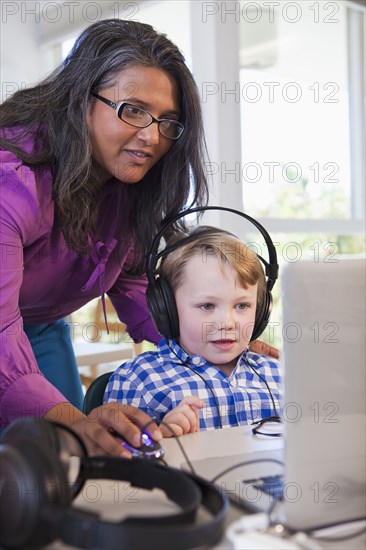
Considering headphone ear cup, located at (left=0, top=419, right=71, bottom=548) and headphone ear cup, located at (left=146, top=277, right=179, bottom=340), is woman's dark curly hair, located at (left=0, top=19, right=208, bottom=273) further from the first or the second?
headphone ear cup, located at (left=0, top=419, right=71, bottom=548)

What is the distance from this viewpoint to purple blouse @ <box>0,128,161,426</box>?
105cm

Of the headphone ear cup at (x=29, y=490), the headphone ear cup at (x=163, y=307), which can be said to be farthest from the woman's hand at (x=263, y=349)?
the headphone ear cup at (x=29, y=490)

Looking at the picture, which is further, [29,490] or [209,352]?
[209,352]

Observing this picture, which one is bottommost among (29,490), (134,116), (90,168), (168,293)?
(29,490)

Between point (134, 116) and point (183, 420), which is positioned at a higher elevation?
point (134, 116)

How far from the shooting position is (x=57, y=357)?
168 centimetres

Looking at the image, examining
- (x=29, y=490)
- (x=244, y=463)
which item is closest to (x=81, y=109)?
(x=244, y=463)

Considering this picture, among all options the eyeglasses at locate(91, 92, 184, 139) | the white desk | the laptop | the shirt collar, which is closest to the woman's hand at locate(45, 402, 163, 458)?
the white desk

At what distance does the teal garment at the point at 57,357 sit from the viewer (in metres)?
1.65

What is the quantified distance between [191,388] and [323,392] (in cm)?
69

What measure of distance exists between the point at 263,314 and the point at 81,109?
22.4 inches

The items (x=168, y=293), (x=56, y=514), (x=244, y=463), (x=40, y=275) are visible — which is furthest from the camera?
(x=40, y=275)

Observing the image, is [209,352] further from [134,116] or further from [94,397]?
[134,116]

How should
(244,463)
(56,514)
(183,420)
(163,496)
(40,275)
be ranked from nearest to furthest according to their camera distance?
(56,514)
(163,496)
(244,463)
(183,420)
(40,275)
